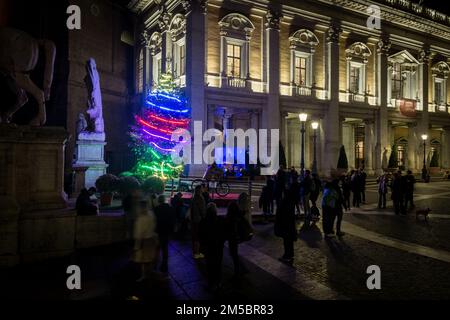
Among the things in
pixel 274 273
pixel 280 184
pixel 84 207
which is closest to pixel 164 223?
pixel 274 273

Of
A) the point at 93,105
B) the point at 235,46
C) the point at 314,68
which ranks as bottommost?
the point at 93,105

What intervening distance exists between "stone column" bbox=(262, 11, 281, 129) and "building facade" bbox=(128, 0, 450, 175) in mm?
81

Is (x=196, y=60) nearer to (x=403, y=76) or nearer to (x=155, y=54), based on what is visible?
(x=155, y=54)

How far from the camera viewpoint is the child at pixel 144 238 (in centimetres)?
572

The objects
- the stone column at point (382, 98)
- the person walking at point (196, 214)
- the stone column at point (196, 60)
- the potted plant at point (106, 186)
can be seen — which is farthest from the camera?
the stone column at point (382, 98)

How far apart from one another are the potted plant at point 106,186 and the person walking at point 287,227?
6365mm

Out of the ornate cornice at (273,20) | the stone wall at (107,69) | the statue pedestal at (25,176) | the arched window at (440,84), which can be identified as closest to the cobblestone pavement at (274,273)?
the statue pedestal at (25,176)

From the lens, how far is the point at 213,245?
586 cm

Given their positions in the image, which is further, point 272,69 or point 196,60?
point 272,69

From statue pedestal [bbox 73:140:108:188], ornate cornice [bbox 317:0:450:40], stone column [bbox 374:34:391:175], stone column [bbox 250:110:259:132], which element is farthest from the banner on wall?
statue pedestal [bbox 73:140:108:188]

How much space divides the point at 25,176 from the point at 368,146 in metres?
32.1

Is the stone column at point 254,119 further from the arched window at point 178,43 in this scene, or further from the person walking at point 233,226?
the person walking at point 233,226
